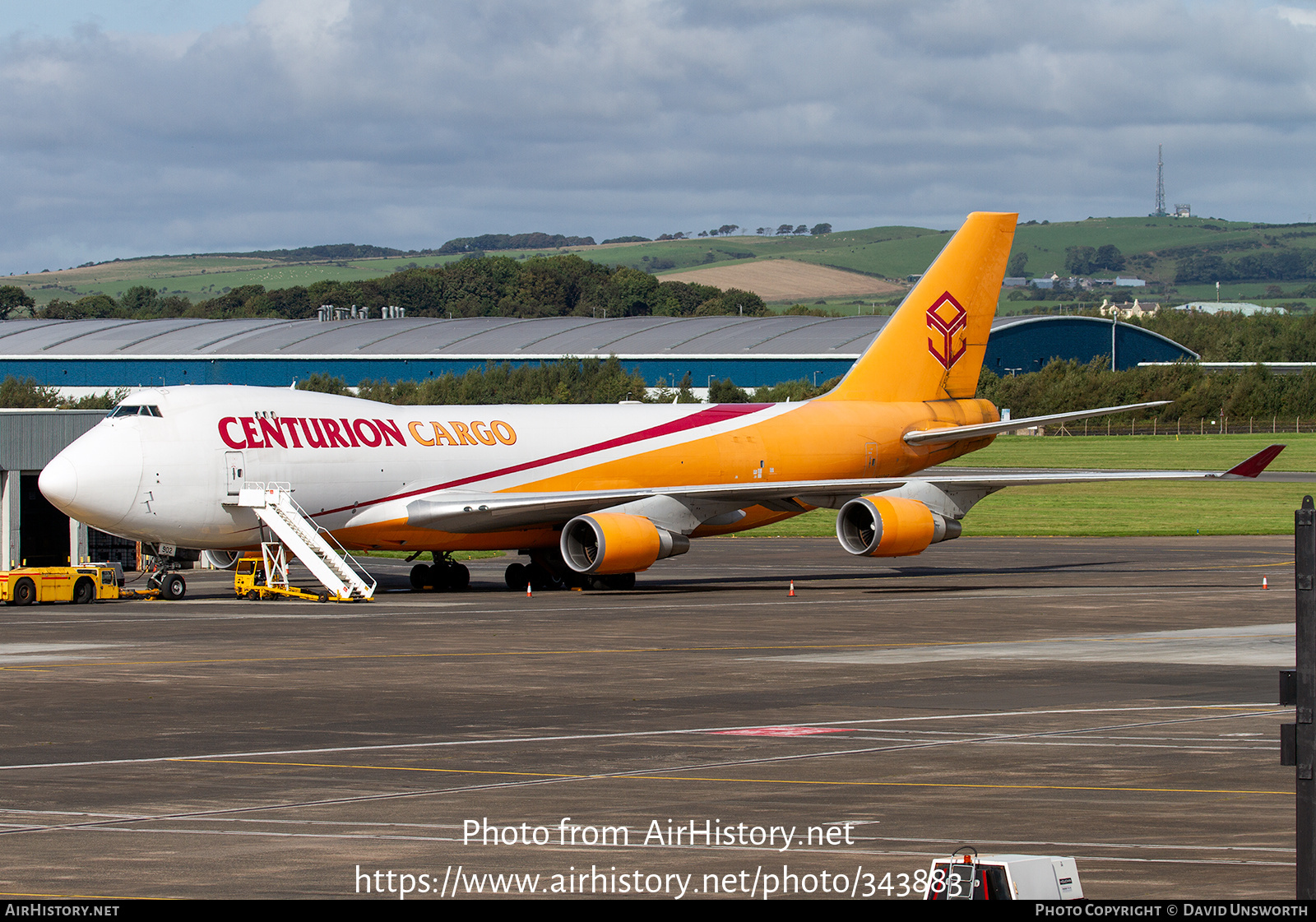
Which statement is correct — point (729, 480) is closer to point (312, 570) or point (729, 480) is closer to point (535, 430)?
point (535, 430)

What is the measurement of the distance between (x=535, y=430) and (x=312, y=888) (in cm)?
3287

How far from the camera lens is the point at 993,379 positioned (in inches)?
5305

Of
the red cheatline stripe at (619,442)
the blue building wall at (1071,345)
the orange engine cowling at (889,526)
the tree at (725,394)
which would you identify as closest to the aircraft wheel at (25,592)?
the red cheatline stripe at (619,442)

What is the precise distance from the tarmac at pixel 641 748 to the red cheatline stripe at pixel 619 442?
4.26 metres

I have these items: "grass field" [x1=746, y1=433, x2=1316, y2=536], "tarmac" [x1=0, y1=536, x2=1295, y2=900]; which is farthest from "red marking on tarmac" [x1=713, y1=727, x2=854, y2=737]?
"grass field" [x1=746, y1=433, x2=1316, y2=536]

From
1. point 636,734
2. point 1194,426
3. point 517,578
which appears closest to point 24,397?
point 517,578

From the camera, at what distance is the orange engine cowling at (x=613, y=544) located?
4047 cm

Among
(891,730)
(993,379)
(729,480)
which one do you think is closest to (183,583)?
(729,480)

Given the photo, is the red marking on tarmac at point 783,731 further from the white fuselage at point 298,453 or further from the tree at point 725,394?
the tree at point 725,394

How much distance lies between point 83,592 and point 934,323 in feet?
82.4

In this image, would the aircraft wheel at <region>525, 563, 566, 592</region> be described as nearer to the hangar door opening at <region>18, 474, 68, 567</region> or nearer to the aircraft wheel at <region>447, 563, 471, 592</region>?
the aircraft wheel at <region>447, 563, 471, 592</region>

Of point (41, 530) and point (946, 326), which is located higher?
point (946, 326)

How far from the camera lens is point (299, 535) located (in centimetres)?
4019

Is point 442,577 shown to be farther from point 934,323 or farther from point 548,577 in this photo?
point 934,323
